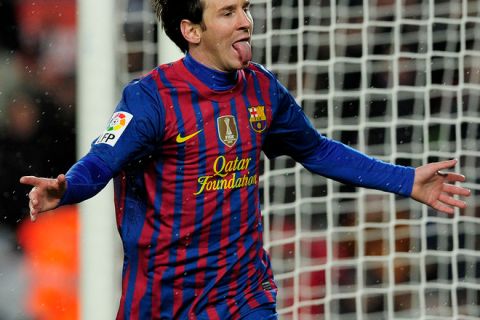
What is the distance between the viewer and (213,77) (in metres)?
3.41

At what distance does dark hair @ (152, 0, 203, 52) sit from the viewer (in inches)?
136

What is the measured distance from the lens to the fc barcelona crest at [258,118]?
3428 mm

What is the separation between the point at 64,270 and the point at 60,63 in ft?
4.15

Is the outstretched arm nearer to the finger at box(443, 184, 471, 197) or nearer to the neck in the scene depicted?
the neck

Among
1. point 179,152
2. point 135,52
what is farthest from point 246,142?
point 135,52

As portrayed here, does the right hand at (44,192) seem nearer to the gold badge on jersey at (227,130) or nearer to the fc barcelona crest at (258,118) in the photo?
the gold badge on jersey at (227,130)

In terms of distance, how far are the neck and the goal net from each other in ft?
5.40

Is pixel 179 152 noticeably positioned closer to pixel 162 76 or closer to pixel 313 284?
pixel 162 76

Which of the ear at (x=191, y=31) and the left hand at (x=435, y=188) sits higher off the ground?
the ear at (x=191, y=31)

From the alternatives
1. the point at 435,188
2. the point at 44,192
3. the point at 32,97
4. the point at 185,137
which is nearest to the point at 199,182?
the point at 185,137

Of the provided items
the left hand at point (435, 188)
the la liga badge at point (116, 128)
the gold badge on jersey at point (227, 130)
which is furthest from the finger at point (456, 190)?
the la liga badge at point (116, 128)

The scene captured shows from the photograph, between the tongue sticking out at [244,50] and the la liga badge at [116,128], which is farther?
the tongue sticking out at [244,50]

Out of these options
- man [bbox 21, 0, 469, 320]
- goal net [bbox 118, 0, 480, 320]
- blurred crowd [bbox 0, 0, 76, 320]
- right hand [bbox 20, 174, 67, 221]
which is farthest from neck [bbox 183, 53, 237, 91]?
blurred crowd [bbox 0, 0, 76, 320]

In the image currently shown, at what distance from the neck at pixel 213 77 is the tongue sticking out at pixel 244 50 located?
9cm
